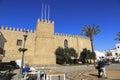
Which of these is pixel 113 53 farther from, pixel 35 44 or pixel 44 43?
pixel 35 44

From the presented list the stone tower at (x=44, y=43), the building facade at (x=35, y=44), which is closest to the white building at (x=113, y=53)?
the building facade at (x=35, y=44)

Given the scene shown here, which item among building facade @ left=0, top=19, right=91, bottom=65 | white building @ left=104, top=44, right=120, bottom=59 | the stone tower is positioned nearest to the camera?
building facade @ left=0, top=19, right=91, bottom=65

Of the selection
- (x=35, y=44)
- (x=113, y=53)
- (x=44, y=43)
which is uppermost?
(x=44, y=43)

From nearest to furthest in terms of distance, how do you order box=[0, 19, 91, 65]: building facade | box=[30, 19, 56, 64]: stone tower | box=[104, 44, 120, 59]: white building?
box=[0, 19, 91, 65]: building facade < box=[30, 19, 56, 64]: stone tower < box=[104, 44, 120, 59]: white building

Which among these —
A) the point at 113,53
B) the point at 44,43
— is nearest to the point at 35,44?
the point at 44,43

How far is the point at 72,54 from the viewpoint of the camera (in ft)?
110

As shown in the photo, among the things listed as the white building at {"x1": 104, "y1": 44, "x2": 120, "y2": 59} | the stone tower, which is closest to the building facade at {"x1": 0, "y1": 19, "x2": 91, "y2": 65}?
the stone tower

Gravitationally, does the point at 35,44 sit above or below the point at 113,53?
above

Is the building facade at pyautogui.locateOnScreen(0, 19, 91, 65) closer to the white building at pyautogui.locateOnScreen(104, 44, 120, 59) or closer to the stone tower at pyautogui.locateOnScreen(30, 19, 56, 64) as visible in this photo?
the stone tower at pyautogui.locateOnScreen(30, 19, 56, 64)

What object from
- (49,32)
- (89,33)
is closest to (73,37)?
(89,33)

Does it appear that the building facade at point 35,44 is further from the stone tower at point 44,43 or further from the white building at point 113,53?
the white building at point 113,53

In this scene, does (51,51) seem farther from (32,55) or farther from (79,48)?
(79,48)

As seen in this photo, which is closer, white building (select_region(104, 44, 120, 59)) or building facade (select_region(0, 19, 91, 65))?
building facade (select_region(0, 19, 91, 65))

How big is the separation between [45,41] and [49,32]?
8.54 ft
